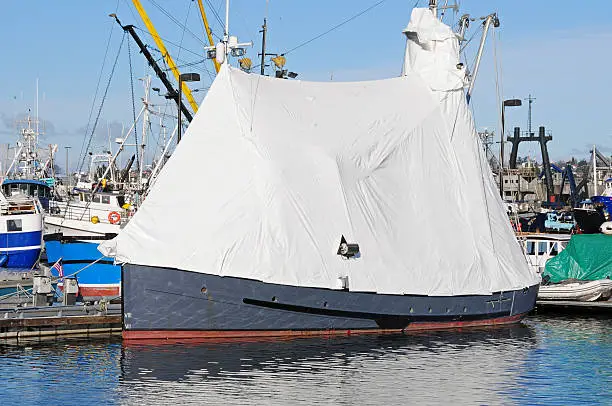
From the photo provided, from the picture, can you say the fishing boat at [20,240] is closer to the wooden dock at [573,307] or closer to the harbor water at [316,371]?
the harbor water at [316,371]

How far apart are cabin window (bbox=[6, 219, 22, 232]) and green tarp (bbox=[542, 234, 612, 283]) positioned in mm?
40341

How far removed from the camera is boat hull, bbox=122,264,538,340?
3419 cm

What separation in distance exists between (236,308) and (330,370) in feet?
16.4

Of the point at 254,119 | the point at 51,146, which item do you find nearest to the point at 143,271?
the point at 254,119

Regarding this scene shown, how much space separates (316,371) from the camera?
31219 mm

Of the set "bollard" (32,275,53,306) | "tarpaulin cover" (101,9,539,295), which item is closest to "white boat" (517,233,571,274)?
"tarpaulin cover" (101,9,539,295)

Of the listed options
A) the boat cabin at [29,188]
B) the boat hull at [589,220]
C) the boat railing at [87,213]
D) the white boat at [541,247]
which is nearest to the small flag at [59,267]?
the boat railing at [87,213]

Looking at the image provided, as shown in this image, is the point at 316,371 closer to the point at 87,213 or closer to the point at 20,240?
the point at 87,213

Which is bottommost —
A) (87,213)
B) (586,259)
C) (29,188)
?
(586,259)

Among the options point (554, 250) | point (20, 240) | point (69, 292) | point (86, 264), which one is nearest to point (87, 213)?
point (20, 240)

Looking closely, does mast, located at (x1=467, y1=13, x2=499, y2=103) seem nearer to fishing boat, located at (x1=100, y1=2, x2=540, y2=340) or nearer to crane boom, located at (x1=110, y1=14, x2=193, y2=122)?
fishing boat, located at (x1=100, y1=2, x2=540, y2=340)

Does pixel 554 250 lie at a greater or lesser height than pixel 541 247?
lesser

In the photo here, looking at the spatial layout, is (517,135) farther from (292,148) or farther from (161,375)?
(161,375)

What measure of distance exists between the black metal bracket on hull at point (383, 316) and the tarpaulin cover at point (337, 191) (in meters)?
1.01
